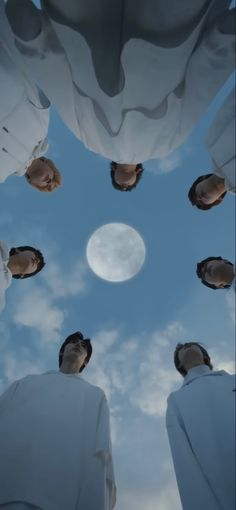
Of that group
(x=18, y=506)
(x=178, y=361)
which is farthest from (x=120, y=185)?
(x=18, y=506)

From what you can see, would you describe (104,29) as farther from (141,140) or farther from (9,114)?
(9,114)

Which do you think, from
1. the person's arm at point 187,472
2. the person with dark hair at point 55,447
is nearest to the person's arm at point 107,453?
the person with dark hair at point 55,447

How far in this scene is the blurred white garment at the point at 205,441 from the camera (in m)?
3.46

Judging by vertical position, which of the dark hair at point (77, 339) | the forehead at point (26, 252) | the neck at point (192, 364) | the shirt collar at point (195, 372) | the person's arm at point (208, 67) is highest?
the forehead at point (26, 252)

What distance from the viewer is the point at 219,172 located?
155 inches

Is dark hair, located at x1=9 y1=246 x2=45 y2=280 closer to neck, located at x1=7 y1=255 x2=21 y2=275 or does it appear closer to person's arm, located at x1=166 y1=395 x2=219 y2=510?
neck, located at x1=7 y1=255 x2=21 y2=275

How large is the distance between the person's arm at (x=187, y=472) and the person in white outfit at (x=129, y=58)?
345cm

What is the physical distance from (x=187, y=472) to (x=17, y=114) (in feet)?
15.7

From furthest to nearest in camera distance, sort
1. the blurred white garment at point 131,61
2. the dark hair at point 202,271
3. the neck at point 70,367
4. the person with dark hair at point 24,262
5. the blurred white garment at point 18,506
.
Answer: the person with dark hair at point 24,262 < the dark hair at point 202,271 < the neck at point 70,367 < the blurred white garment at point 18,506 < the blurred white garment at point 131,61

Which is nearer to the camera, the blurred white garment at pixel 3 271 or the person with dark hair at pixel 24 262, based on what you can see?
the blurred white garment at pixel 3 271

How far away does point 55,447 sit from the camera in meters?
4.11

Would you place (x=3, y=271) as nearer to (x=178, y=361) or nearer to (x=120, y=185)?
(x=120, y=185)

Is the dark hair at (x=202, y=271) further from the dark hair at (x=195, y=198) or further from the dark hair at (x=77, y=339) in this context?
the dark hair at (x=77, y=339)

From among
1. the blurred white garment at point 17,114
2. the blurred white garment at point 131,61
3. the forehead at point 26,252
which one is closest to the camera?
the blurred white garment at point 131,61
